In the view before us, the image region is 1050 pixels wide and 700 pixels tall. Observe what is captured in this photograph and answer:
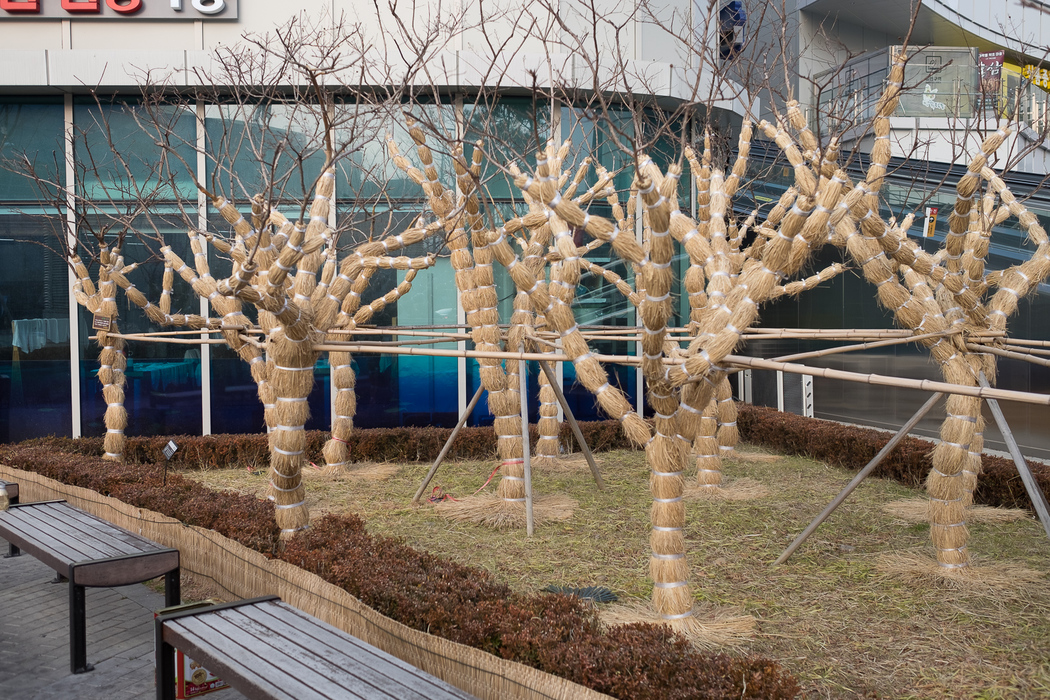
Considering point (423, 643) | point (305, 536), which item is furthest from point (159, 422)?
point (423, 643)

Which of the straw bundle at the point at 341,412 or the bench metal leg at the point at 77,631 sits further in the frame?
the straw bundle at the point at 341,412

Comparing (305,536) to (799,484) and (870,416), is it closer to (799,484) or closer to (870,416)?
(799,484)

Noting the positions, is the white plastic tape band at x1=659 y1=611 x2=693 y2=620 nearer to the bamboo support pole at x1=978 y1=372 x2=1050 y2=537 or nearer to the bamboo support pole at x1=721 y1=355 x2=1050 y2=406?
the bamboo support pole at x1=721 y1=355 x2=1050 y2=406

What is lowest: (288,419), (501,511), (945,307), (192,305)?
(501,511)

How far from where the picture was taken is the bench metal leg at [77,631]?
4.35 meters

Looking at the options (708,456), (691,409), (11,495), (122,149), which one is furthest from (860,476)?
(122,149)

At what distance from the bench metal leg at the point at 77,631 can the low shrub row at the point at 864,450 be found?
239 inches

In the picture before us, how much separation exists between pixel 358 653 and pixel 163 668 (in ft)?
3.14

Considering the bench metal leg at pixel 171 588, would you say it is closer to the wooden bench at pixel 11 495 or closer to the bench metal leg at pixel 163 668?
the bench metal leg at pixel 163 668

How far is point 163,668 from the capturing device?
3.75 m

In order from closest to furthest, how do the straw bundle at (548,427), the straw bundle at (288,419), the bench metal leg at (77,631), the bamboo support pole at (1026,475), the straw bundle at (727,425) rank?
the bench metal leg at (77,631) < the bamboo support pole at (1026,475) < the straw bundle at (288,419) < the straw bundle at (727,425) < the straw bundle at (548,427)

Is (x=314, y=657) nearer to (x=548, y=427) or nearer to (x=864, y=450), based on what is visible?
(x=548, y=427)

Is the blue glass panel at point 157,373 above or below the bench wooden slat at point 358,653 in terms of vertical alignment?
above

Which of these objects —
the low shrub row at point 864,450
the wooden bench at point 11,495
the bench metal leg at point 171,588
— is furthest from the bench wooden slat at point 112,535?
the low shrub row at point 864,450
